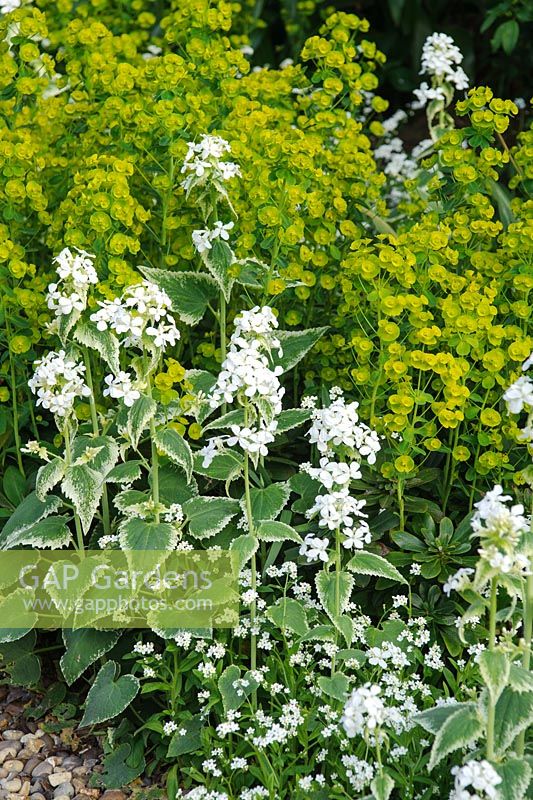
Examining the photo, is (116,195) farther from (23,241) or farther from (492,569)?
(492,569)

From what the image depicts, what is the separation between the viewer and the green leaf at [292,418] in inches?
105

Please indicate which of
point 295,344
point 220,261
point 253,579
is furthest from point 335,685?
point 220,261

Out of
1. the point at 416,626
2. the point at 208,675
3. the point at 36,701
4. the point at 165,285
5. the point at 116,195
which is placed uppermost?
the point at 116,195

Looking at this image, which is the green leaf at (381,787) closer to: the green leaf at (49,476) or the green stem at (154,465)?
the green stem at (154,465)

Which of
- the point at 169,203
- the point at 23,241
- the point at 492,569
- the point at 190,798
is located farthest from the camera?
A: the point at 23,241

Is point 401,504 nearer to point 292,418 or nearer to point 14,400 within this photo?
point 292,418

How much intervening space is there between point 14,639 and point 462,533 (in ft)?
3.56

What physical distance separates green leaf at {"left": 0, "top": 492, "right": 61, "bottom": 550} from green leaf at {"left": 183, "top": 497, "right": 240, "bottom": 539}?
0.33 meters

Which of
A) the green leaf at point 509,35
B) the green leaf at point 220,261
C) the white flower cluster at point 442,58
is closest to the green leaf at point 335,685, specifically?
the green leaf at point 220,261

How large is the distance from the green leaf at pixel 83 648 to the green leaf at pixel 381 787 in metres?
0.83

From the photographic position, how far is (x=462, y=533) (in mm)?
2682

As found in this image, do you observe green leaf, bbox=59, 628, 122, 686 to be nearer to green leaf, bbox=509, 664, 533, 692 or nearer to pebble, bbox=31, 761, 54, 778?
pebble, bbox=31, 761, 54, 778

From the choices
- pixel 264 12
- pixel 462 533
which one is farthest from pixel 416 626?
pixel 264 12

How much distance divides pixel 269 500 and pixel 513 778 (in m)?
0.86
